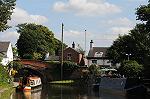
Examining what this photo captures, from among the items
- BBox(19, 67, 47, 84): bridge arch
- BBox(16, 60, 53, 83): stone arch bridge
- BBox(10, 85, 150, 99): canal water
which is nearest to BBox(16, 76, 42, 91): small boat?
BBox(10, 85, 150, 99): canal water

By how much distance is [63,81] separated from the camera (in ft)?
288

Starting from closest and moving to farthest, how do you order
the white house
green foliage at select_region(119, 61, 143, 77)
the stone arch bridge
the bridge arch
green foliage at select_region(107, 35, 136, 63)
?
green foliage at select_region(119, 61, 143, 77), green foliage at select_region(107, 35, 136, 63), the white house, the bridge arch, the stone arch bridge

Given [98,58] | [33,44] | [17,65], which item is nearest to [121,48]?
[17,65]

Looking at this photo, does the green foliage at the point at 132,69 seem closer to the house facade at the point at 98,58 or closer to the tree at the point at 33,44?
the tree at the point at 33,44

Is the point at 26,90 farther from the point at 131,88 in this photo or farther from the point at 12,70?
the point at 12,70

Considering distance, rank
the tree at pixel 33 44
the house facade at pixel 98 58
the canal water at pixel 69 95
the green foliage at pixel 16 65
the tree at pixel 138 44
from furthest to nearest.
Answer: the house facade at pixel 98 58 → the tree at pixel 33 44 → the green foliage at pixel 16 65 → the tree at pixel 138 44 → the canal water at pixel 69 95

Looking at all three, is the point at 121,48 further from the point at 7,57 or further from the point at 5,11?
the point at 5,11

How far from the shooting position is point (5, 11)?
57.8m

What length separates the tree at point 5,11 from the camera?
5634 centimetres

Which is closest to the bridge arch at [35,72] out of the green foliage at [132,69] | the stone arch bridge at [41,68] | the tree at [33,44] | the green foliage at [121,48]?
the stone arch bridge at [41,68]

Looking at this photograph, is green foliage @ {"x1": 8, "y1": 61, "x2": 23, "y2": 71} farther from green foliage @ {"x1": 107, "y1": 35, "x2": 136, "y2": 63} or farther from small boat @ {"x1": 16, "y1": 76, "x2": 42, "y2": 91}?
small boat @ {"x1": 16, "y1": 76, "x2": 42, "y2": 91}

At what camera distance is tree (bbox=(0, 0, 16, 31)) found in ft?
185

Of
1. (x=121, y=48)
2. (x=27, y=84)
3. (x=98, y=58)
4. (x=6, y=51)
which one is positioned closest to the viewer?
(x=27, y=84)

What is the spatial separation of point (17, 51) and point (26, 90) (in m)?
53.8
